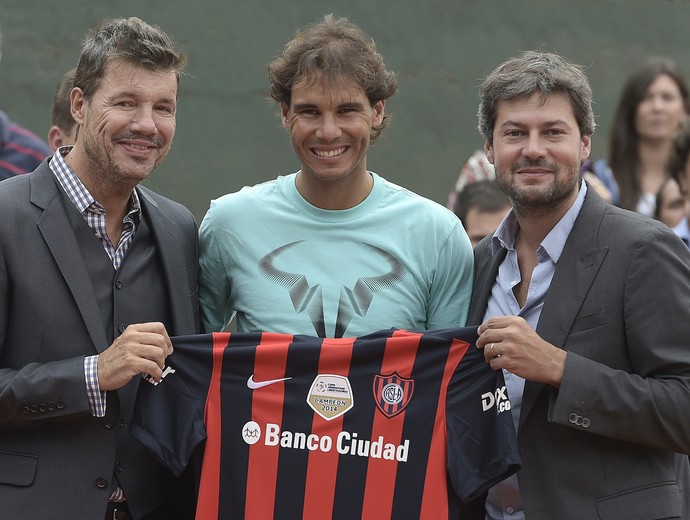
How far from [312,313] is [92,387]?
84cm

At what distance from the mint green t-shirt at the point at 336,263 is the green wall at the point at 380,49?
10.5ft

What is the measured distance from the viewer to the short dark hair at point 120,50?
367 centimetres

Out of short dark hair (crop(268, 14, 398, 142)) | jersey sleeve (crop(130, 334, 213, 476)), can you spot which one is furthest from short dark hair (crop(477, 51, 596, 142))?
jersey sleeve (crop(130, 334, 213, 476))

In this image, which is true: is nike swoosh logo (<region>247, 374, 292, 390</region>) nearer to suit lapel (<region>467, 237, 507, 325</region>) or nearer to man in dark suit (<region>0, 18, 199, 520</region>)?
man in dark suit (<region>0, 18, 199, 520</region>)

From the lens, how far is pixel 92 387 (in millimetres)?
3354

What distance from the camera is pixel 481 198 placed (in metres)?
5.93

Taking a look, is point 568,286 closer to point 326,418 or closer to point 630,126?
point 326,418

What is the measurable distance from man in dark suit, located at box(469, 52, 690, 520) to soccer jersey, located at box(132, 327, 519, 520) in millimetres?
201

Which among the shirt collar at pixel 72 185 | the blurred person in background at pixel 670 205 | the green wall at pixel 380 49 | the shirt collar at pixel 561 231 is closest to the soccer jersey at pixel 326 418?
the shirt collar at pixel 561 231

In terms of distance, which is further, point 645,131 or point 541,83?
point 645,131

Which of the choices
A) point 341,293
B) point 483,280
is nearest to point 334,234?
point 341,293

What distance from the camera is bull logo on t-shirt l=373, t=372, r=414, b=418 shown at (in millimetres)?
3619

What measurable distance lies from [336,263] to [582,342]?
0.92 metres

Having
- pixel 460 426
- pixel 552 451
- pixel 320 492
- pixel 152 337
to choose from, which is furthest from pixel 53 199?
pixel 552 451
